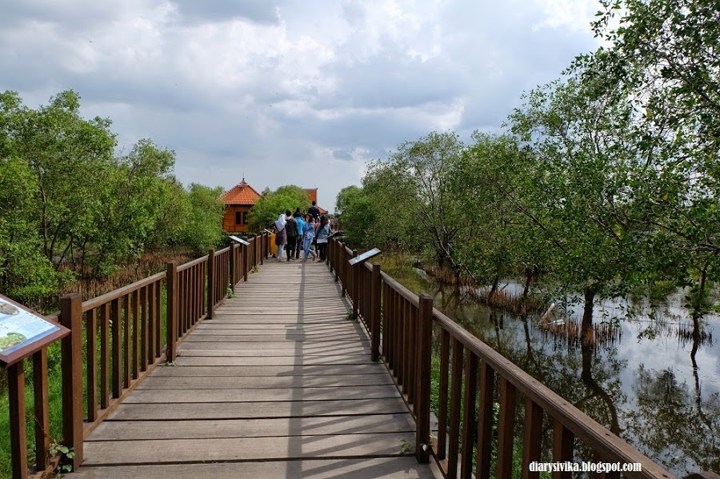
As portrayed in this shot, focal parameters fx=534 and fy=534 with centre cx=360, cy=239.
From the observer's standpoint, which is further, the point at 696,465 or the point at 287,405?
the point at 696,465

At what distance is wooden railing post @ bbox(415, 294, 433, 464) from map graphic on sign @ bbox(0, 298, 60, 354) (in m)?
1.97

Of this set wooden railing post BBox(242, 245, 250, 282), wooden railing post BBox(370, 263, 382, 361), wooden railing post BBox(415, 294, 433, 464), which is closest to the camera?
wooden railing post BBox(415, 294, 433, 464)

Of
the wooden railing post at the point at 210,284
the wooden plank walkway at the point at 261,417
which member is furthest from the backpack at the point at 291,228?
the wooden plank walkway at the point at 261,417

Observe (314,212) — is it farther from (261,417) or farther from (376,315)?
(261,417)

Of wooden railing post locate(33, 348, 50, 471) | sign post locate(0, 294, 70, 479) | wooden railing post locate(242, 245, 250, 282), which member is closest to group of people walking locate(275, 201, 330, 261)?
wooden railing post locate(242, 245, 250, 282)

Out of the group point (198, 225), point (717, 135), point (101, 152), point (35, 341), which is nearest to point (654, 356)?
point (717, 135)

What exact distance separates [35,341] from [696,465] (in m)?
8.74

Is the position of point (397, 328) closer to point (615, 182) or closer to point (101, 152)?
point (615, 182)

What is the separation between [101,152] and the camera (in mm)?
20703

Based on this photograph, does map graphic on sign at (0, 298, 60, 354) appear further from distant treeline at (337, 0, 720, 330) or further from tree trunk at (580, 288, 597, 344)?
tree trunk at (580, 288, 597, 344)

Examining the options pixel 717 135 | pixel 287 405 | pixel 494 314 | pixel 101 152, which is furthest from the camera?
pixel 101 152

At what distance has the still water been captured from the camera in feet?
28.2

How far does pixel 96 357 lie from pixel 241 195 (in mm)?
63866

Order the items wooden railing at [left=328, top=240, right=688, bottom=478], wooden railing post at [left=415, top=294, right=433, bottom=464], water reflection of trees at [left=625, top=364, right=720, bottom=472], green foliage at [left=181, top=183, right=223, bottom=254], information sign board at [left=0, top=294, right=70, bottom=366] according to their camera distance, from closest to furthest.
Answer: wooden railing at [left=328, top=240, right=688, bottom=478] → information sign board at [left=0, top=294, right=70, bottom=366] → wooden railing post at [left=415, top=294, right=433, bottom=464] → water reflection of trees at [left=625, top=364, right=720, bottom=472] → green foliage at [left=181, top=183, right=223, bottom=254]
